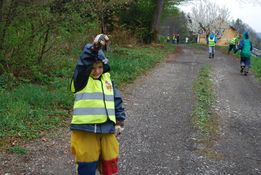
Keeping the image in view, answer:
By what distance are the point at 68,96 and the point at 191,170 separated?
4411 mm

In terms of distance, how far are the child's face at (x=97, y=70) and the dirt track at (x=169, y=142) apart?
1.80 meters

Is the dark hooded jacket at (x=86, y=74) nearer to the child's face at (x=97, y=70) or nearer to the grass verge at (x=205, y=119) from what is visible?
the child's face at (x=97, y=70)

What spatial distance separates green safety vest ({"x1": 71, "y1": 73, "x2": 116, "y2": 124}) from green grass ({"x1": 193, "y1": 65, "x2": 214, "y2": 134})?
3803 mm

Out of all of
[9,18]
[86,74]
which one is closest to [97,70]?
[86,74]

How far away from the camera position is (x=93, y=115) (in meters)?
4.45

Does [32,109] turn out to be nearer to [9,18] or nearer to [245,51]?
[9,18]

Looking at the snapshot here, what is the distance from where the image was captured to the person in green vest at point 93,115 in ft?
14.5

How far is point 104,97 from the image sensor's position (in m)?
4.54

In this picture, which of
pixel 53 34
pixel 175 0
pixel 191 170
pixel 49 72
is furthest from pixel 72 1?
pixel 175 0

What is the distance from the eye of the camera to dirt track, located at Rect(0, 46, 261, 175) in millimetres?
5988

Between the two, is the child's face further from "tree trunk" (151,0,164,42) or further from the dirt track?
"tree trunk" (151,0,164,42)

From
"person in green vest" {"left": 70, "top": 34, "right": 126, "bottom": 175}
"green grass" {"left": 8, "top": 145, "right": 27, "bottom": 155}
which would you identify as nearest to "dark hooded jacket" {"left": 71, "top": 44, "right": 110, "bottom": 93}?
"person in green vest" {"left": 70, "top": 34, "right": 126, "bottom": 175}

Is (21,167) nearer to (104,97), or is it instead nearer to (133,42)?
(104,97)

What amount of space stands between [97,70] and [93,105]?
0.38 meters
